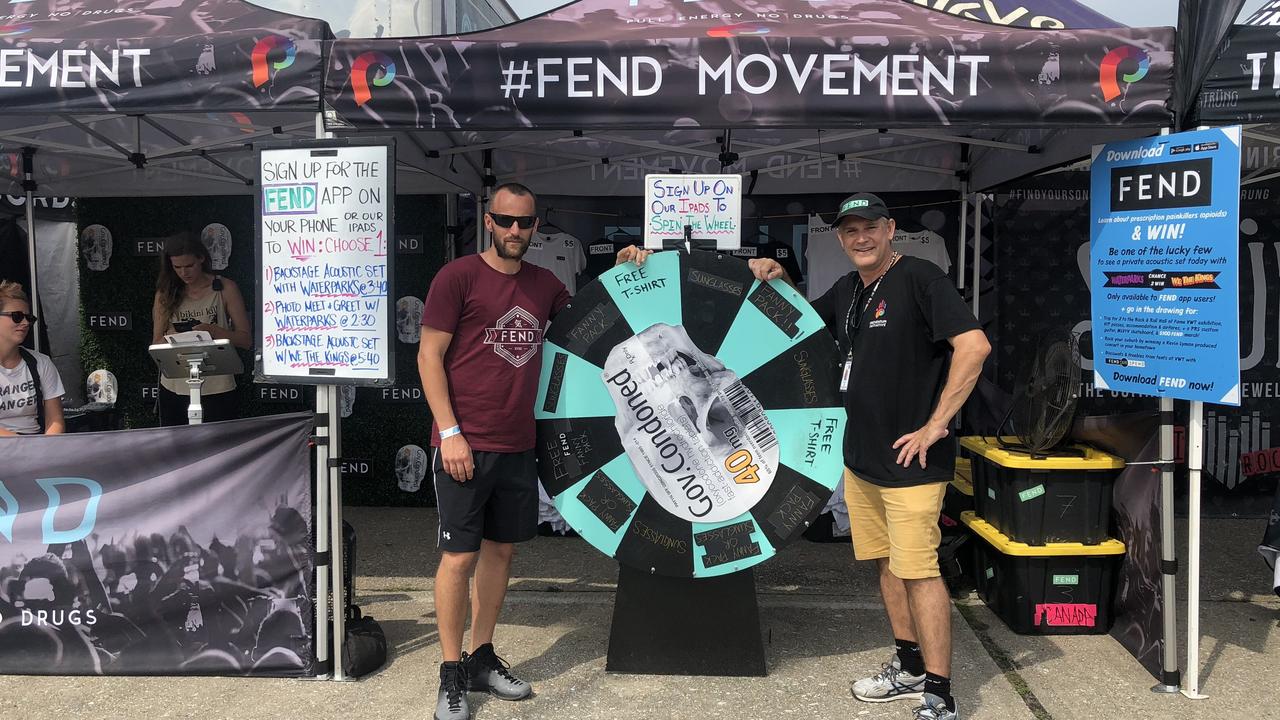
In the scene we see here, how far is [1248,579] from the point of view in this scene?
4.52m

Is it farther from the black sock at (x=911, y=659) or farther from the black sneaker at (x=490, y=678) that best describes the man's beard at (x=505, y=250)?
the black sock at (x=911, y=659)

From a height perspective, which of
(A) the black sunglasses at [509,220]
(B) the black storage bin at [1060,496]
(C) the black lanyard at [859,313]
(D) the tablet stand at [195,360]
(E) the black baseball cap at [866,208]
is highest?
(E) the black baseball cap at [866,208]

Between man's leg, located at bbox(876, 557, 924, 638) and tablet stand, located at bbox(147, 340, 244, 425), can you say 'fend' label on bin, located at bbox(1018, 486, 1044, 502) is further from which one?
tablet stand, located at bbox(147, 340, 244, 425)

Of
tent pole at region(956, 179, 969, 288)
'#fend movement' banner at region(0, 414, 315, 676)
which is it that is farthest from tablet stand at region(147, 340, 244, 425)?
tent pole at region(956, 179, 969, 288)

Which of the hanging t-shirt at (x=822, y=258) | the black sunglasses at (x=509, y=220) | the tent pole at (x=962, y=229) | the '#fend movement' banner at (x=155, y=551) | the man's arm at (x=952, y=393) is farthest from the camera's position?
the hanging t-shirt at (x=822, y=258)

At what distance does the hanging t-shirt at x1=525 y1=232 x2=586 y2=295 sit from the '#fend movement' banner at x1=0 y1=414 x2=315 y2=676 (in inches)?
96.2

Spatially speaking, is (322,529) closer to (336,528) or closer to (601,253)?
(336,528)

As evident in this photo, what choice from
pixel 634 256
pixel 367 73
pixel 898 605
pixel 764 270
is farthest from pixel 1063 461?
pixel 367 73

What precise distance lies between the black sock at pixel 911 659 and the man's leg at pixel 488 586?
4.96 feet

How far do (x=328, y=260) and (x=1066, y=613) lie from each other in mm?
3444

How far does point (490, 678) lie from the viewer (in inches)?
124

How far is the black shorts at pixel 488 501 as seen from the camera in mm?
2998

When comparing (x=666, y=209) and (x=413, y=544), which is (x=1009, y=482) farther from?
(x=413, y=544)

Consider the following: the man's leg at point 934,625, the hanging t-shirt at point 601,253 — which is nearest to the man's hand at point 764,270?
the man's leg at point 934,625
